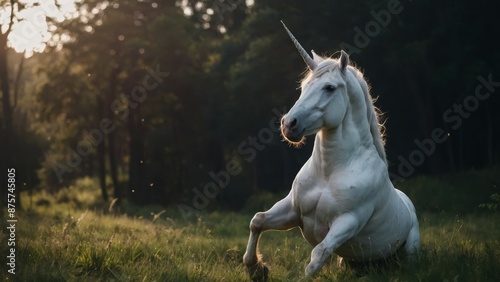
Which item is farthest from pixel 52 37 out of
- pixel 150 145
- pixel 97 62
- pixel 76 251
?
pixel 76 251

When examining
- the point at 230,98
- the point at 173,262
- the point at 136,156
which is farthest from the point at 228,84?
the point at 173,262

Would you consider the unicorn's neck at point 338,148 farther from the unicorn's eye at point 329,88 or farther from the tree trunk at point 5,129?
the tree trunk at point 5,129

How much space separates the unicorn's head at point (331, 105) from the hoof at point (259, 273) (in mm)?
1272

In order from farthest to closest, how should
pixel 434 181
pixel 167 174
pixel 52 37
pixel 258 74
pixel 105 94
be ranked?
pixel 167 174, pixel 105 94, pixel 52 37, pixel 258 74, pixel 434 181

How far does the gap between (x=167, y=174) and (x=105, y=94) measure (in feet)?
20.0

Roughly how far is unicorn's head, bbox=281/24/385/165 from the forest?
49.2ft

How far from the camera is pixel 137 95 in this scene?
103ft

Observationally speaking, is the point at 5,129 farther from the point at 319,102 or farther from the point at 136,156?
the point at 319,102

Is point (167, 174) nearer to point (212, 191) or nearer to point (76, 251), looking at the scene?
point (212, 191)

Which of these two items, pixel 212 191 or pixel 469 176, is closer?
pixel 469 176

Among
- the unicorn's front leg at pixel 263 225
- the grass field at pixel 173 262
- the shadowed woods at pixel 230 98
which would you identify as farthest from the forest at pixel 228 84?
the unicorn's front leg at pixel 263 225

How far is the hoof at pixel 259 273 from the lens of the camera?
237 inches

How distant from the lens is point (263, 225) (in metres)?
6.21

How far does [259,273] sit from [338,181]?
3.84ft
